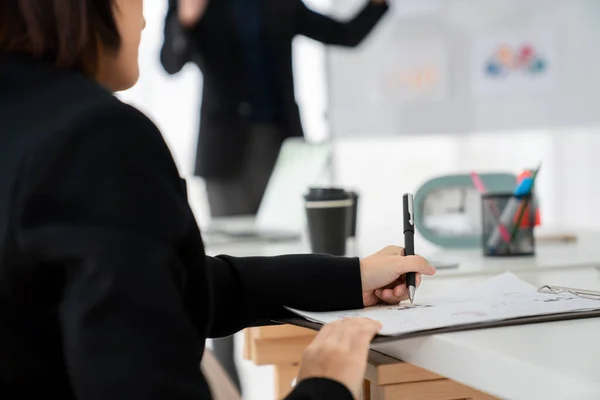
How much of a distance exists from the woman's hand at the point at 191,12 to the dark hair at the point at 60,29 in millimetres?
2535

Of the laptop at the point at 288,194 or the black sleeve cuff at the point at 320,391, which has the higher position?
the laptop at the point at 288,194

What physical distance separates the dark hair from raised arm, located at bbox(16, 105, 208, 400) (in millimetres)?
84

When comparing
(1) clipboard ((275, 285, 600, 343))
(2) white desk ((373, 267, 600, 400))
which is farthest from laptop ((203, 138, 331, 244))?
(2) white desk ((373, 267, 600, 400))

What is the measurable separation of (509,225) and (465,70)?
2392 millimetres

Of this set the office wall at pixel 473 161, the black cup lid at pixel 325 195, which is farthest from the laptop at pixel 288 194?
the office wall at pixel 473 161

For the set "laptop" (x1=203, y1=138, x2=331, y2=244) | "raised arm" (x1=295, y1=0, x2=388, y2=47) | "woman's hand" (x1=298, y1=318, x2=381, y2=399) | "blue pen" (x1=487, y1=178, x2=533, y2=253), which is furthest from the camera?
"raised arm" (x1=295, y1=0, x2=388, y2=47)

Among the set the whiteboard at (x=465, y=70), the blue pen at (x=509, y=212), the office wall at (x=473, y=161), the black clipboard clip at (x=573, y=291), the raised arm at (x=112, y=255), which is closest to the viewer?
the raised arm at (x=112, y=255)

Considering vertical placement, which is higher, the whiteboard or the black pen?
the whiteboard

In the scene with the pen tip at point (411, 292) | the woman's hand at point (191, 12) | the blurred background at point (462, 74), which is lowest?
the pen tip at point (411, 292)

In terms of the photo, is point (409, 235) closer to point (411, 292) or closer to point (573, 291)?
point (411, 292)

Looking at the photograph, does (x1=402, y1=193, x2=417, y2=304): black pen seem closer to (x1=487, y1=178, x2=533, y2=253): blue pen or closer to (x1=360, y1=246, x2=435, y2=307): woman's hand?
(x1=360, y1=246, x2=435, y2=307): woman's hand

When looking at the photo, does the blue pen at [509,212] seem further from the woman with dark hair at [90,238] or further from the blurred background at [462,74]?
the blurred background at [462,74]

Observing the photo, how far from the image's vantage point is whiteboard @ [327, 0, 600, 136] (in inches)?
144

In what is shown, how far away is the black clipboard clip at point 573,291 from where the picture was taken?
90cm
